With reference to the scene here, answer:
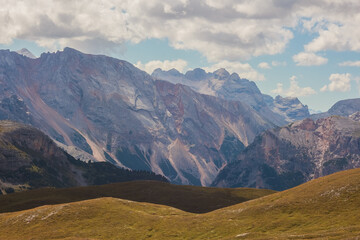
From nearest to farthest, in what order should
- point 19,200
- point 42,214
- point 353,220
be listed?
point 353,220 → point 42,214 → point 19,200

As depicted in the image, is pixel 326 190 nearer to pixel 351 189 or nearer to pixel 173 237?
pixel 351 189

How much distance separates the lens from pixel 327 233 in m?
82.9

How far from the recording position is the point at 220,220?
113 metres

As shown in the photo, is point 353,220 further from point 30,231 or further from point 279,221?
point 30,231

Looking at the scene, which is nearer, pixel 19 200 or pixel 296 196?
pixel 296 196

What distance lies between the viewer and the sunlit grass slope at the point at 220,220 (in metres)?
97.4

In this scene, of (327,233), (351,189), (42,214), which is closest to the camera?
(327,233)

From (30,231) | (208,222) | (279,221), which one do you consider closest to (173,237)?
(208,222)

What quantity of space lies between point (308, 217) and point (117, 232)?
4516 centimetres

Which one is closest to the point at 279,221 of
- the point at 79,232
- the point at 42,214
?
the point at 79,232

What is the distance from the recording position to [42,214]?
127938 mm

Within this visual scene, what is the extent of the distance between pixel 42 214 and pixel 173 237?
142 feet

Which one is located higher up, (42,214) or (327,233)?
(42,214)

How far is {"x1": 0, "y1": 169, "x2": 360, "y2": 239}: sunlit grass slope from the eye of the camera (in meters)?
97.4
